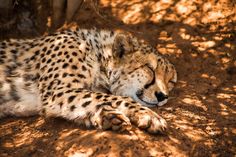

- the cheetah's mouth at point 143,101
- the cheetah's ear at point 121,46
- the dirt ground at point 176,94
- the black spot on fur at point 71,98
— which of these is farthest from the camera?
the cheetah's ear at point 121,46

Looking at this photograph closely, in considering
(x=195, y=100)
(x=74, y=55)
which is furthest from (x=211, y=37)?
(x=74, y=55)

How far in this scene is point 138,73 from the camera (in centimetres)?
366

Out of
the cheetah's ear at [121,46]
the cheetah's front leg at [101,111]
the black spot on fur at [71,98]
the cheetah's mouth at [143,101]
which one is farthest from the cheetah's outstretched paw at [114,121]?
the cheetah's ear at [121,46]

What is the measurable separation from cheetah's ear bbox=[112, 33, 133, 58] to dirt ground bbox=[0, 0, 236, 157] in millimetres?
544

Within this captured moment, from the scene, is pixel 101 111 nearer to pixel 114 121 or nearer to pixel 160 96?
pixel 114 121

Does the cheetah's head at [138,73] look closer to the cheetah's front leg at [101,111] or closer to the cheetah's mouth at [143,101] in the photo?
the cheetah's mouth at [143,101]

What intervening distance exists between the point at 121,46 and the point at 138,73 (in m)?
0.26

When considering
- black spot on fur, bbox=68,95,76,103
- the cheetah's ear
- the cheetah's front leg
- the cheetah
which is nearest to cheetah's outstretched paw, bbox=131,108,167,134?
the cheetah's front leg

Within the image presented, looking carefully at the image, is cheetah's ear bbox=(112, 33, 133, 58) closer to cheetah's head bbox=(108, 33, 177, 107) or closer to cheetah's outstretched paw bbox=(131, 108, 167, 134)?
cheetah's head bbox=(108, 33, 177, 107)

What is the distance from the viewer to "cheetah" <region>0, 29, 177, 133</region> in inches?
127

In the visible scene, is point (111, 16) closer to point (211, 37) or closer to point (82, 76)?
point (211, 37)

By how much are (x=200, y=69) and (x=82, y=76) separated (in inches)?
53.6

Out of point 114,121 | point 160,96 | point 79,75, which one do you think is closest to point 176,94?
point 160,96

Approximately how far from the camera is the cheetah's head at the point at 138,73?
3555mm
